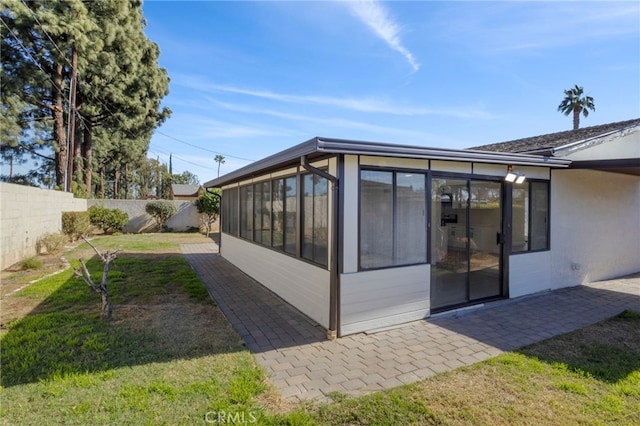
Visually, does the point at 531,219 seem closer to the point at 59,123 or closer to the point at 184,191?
the point at 59,123

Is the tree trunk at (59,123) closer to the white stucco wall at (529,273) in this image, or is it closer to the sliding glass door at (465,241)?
the sliding glass door at (465,241)

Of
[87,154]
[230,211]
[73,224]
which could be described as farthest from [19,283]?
[87,154]

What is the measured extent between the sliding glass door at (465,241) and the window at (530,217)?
0.39 meters

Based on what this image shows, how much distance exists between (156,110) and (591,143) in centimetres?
2226

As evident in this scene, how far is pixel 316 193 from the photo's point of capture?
4.91 meters

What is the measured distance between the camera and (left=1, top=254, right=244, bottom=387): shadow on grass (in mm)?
3494

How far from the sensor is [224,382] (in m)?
3.12

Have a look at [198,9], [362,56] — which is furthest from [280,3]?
[362,56]

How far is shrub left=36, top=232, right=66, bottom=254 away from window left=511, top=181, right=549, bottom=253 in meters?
13.0

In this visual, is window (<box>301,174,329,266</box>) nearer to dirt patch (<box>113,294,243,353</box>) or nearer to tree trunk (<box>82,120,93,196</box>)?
dirt patch (<box>113,294,243,353</box>)

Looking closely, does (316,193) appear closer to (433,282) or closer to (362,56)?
(433,282)

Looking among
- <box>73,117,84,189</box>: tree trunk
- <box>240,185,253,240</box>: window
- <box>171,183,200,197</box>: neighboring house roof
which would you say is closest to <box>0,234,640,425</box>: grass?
<box>240,185,253,240</box>: window

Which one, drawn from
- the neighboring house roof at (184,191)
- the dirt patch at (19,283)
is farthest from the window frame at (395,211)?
the neighboring house roof at (184,191)

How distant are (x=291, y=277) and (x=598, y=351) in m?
4.21
